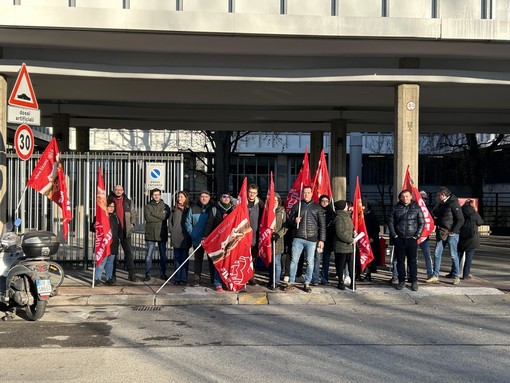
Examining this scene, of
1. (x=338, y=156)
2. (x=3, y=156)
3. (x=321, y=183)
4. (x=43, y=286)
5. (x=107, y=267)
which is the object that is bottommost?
(x=107, y=267)

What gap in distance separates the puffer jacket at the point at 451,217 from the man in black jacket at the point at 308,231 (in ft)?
8.57

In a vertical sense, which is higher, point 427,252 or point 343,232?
point 343,232

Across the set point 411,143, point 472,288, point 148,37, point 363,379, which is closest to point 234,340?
point 363,379

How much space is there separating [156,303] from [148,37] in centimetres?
506

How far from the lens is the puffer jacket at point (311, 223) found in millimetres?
10172

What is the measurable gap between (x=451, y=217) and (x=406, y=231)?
1.53 metres

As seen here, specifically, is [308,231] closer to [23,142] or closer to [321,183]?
[321,183]

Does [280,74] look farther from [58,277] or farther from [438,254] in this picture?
[58,277]

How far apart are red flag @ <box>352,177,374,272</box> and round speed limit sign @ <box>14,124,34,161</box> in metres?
5.89

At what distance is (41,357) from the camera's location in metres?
6.30

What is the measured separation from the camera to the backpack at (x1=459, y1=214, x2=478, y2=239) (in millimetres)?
11391

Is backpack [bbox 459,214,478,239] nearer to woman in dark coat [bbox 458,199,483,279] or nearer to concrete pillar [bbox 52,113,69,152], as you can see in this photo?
woman in dark coat [bbox 458,199,483,279]

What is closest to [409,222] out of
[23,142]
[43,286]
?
[43,286]

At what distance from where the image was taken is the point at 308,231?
Answer: 10.2 meters
